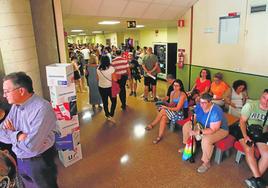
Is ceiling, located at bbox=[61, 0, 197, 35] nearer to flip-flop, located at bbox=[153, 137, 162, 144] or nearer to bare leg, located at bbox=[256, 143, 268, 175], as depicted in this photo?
flip-flop, located at bbox=[153, 137, 162, 144]

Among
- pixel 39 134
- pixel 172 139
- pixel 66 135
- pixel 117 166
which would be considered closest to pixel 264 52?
pixel 172 139

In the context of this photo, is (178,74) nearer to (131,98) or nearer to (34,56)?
(131,98)

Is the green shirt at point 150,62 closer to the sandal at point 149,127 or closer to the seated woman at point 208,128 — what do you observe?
the sandal at point 149,127

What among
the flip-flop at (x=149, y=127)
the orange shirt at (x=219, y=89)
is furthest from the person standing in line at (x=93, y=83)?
the orange shirt at (x=219, y=89)

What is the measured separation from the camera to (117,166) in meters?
2.76

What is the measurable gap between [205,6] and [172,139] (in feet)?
10.7

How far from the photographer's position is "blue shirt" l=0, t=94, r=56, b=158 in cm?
156

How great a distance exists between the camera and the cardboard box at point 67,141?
263 cm

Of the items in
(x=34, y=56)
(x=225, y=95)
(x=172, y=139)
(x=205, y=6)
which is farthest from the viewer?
(x=205, y=6)

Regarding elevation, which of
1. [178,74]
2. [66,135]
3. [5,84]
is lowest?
[66,135]

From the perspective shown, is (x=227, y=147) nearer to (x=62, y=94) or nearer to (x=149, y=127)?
(x=149, y=127)

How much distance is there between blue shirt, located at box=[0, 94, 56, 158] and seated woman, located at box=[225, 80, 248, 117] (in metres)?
3.31

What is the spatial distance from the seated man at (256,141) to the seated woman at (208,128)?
0.86 ft

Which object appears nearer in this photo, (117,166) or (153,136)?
(117,166)
